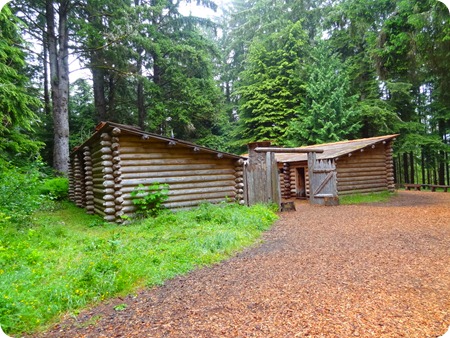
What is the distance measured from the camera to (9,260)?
207 inches

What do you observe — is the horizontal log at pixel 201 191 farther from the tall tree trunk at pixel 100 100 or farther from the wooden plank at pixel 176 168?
the tall tree trunk at pixel 100 100

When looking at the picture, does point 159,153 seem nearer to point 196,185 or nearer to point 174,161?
point 174,161

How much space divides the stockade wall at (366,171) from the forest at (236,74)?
13.8ft

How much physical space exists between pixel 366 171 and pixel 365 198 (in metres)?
2.12

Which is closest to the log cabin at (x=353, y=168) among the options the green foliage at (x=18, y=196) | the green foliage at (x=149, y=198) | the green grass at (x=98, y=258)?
the green grass at (x=98, y=258)

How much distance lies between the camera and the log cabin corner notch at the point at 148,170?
10193mm

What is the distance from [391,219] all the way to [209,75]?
702 inches

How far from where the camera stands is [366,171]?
59.1 feet

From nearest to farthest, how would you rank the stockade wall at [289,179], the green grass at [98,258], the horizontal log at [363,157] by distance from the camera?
the green grass at [98,258], the horizontal log at [363,157], the stockade wall at [289,179]

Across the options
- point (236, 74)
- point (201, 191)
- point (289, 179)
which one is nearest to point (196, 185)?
point (201, 191)

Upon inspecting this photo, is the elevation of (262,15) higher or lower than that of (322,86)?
higher

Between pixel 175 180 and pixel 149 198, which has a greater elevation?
pixel 175 180

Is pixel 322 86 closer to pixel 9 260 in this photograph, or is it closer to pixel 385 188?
pixel 385 188

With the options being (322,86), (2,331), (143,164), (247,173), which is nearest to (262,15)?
(322,86)
